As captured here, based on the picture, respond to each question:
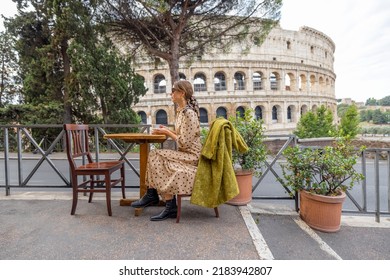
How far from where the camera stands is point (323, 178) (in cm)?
258

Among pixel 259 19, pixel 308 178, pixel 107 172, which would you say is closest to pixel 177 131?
pixel 107 172

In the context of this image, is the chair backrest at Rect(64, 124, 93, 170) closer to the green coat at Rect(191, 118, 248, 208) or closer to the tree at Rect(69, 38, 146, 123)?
the green coat at Rect(191, 118, 248, 208)

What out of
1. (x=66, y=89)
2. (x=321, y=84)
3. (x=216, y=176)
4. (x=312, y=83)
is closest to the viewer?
(x=216, y=176)

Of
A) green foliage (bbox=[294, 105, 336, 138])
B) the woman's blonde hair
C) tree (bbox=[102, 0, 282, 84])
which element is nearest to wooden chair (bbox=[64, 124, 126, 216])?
the woman's blonde hair

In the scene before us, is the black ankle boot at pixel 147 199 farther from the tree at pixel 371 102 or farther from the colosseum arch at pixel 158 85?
the tree at pixel 371 102

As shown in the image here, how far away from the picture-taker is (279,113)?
1081 inches

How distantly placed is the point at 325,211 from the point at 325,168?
50cm

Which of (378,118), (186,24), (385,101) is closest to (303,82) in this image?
(186,24)

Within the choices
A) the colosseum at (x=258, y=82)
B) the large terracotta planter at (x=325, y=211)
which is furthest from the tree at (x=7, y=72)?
the large terracotta planter at (x=325, y=211)

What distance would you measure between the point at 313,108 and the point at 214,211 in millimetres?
31972

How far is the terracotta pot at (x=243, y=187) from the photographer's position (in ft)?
9.68

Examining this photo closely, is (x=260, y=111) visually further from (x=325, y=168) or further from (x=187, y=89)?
(x=187, y=89)

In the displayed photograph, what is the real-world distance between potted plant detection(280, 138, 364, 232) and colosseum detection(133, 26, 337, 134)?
66.2 feet

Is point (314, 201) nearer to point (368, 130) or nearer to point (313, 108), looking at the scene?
point (313, 108)
